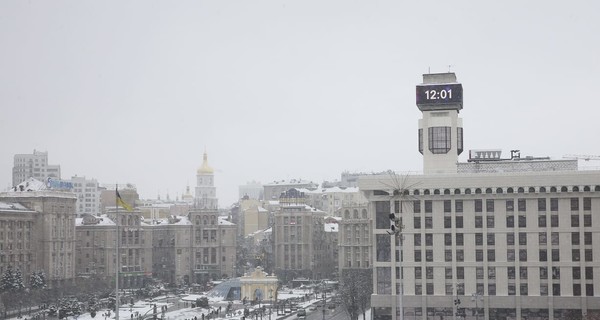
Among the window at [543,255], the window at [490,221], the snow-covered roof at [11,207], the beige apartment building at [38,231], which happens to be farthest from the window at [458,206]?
the snow-covered roof at [11,207]

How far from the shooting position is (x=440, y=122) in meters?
107

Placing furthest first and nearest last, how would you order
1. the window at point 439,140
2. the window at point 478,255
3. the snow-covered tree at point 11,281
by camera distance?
1. the snow-covered tree at point 11,281
2. the window at point 439,140
3. the window at point 478,255

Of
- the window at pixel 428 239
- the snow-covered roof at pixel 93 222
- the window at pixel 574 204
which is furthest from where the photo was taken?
the snow-covered roof at pixel 93 222

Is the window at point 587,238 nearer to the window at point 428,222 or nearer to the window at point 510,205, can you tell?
the window at point 510,205

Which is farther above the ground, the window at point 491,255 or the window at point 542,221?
the window at point 542,221

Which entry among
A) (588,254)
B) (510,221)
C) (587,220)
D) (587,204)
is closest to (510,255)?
(510,221)

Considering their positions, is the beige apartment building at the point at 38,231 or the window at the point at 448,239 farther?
the beige apartment building at the point at 38,231

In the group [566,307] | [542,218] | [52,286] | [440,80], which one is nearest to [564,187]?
[542,218]

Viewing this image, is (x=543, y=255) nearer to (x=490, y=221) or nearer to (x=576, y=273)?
(x=576, y=273)

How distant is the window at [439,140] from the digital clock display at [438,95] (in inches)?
108

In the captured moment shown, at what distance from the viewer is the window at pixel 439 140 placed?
107 metres

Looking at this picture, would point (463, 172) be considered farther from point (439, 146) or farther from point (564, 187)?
point (564, 187)

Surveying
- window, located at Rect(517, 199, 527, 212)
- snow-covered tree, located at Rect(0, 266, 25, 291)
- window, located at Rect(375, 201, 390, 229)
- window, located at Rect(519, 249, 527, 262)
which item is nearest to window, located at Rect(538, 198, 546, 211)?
window, located at Rect(517, 199, 527, 212)

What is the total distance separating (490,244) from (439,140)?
15822mm
